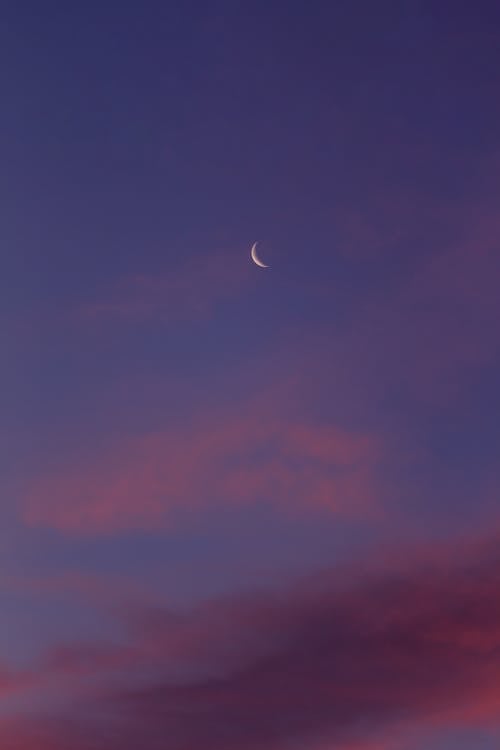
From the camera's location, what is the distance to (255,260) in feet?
224

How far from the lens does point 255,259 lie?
2697 inches

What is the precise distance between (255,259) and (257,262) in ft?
2.25

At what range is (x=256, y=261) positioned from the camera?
68250mm

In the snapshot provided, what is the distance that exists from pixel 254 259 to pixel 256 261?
461mm

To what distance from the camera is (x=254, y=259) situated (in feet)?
223

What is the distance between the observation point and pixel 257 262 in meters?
68.2

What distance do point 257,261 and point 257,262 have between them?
39 centimetres

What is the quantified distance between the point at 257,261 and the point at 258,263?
2.03 ft

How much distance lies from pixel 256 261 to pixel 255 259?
1.54 ft

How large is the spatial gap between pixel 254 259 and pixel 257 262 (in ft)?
2.09

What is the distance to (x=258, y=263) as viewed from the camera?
68.1m

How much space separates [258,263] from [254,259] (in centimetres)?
85
